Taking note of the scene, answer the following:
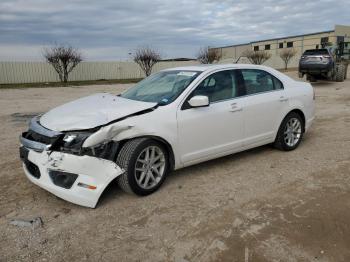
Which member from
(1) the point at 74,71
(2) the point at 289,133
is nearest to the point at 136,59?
(1) the point at 74,71

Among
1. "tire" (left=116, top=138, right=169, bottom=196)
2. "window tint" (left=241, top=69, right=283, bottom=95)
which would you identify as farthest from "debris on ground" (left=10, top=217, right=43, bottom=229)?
"window tint" (left=241, top=69, right=283, bottom=95)

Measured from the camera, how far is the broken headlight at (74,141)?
368 centimetres

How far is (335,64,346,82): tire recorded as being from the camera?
20.9 meters

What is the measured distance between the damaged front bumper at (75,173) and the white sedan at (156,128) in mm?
10

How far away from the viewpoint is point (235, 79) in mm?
5172

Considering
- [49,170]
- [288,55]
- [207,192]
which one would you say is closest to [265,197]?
[207,192]

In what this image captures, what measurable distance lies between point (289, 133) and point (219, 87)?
1.74 meters

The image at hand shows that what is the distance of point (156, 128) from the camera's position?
13.6ft

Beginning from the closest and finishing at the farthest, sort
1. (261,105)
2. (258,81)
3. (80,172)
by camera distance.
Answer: (80,172), (261,105), (258,81)

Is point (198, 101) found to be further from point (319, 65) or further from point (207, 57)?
point (207, 57)

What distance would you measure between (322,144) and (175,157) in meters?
3.29

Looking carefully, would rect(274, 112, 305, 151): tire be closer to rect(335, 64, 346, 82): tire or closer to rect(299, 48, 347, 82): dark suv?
rect(299, 48, 347, 82): dark suv

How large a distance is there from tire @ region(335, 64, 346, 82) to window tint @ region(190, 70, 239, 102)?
18.1 meters

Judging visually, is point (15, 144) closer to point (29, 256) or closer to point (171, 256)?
point (29, 256)
